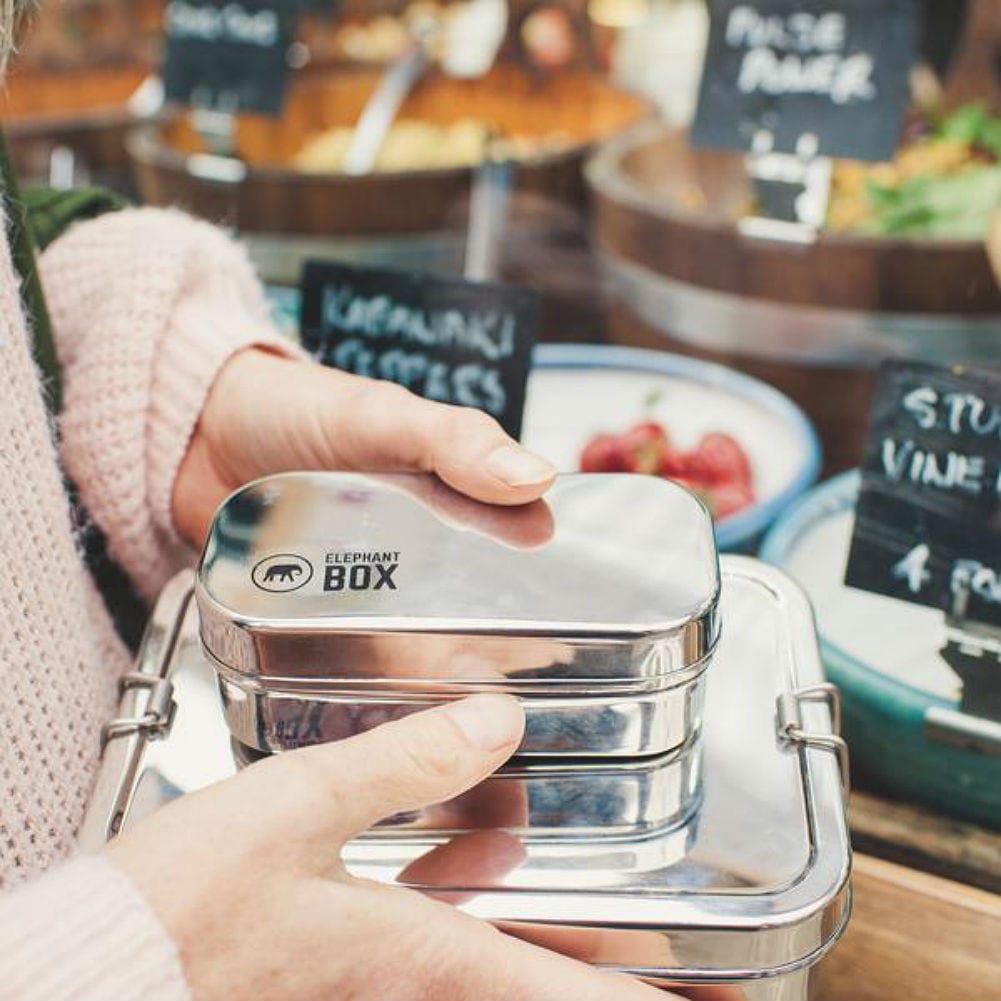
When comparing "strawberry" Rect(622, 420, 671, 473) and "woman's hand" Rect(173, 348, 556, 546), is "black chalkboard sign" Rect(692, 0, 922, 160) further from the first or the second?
"woman's hand" Rect(173, 348, 556, 546)

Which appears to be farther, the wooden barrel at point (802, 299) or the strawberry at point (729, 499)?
the wooden barrel at point (802, 299)

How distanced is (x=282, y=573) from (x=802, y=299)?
1.00 meters

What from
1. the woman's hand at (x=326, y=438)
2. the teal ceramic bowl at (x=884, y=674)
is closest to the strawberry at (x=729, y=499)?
the teal ceramic bowl at (x=884, y=674)

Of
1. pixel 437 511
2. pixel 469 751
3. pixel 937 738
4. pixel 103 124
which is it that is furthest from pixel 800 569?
pixel 103 124

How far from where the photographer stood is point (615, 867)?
2.12ft

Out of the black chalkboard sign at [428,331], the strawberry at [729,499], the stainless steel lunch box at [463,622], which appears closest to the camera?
the stainless steel lunch box at [463,622]

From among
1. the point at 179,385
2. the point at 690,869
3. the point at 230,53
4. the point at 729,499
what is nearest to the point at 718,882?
the point at 690,869

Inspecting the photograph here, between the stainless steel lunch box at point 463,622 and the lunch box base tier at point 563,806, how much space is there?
0.05ft

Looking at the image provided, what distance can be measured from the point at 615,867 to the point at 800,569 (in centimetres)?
55

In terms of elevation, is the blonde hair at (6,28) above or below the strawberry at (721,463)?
above

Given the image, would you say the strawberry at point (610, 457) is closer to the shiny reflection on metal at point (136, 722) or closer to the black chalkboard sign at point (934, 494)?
the black chalkboard sign at point (934, 494)

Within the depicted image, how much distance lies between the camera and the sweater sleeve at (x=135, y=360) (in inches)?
37.5

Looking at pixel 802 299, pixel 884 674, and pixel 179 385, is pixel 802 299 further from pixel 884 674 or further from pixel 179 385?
pixel 179 385

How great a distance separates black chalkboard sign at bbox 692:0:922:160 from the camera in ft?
4.36
